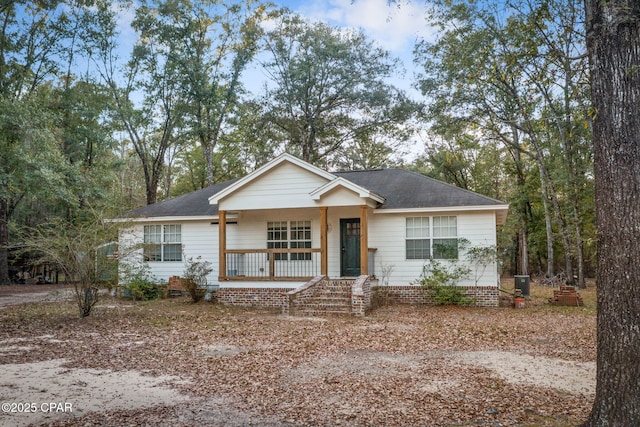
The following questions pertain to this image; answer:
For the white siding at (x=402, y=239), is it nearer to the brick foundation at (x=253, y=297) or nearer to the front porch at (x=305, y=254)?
the front porch at (x=305, y=254)

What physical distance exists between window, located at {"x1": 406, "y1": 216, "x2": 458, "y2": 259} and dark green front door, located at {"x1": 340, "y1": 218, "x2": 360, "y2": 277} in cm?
169

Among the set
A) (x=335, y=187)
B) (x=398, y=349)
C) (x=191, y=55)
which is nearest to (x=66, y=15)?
(x=191, y=55)

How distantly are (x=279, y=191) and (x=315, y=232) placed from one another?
210 cm

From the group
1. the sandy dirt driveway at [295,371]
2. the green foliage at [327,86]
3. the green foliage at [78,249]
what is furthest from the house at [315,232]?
the green foliage at [327,86]

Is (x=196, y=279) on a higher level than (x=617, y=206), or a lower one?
lower

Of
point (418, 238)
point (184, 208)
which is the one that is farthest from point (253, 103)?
point (418, 238)

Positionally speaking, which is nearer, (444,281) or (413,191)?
Answer: (444,281)

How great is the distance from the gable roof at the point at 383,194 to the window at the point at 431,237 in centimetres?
60

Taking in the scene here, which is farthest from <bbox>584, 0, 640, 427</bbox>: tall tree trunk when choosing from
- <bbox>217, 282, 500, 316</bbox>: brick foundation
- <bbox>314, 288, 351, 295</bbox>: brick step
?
<bbox>314, 288, 351, 295</bbox>: brick step

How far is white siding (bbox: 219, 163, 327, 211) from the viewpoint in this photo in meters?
14.8

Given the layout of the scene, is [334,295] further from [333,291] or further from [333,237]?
[333,237]

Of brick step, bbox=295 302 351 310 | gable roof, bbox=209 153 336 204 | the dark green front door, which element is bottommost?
brick step, bbox=295 302 351 310

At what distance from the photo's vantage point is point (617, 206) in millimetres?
3816

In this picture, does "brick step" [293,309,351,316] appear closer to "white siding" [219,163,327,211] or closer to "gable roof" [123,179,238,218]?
"white siding" [219,163,327,211]
